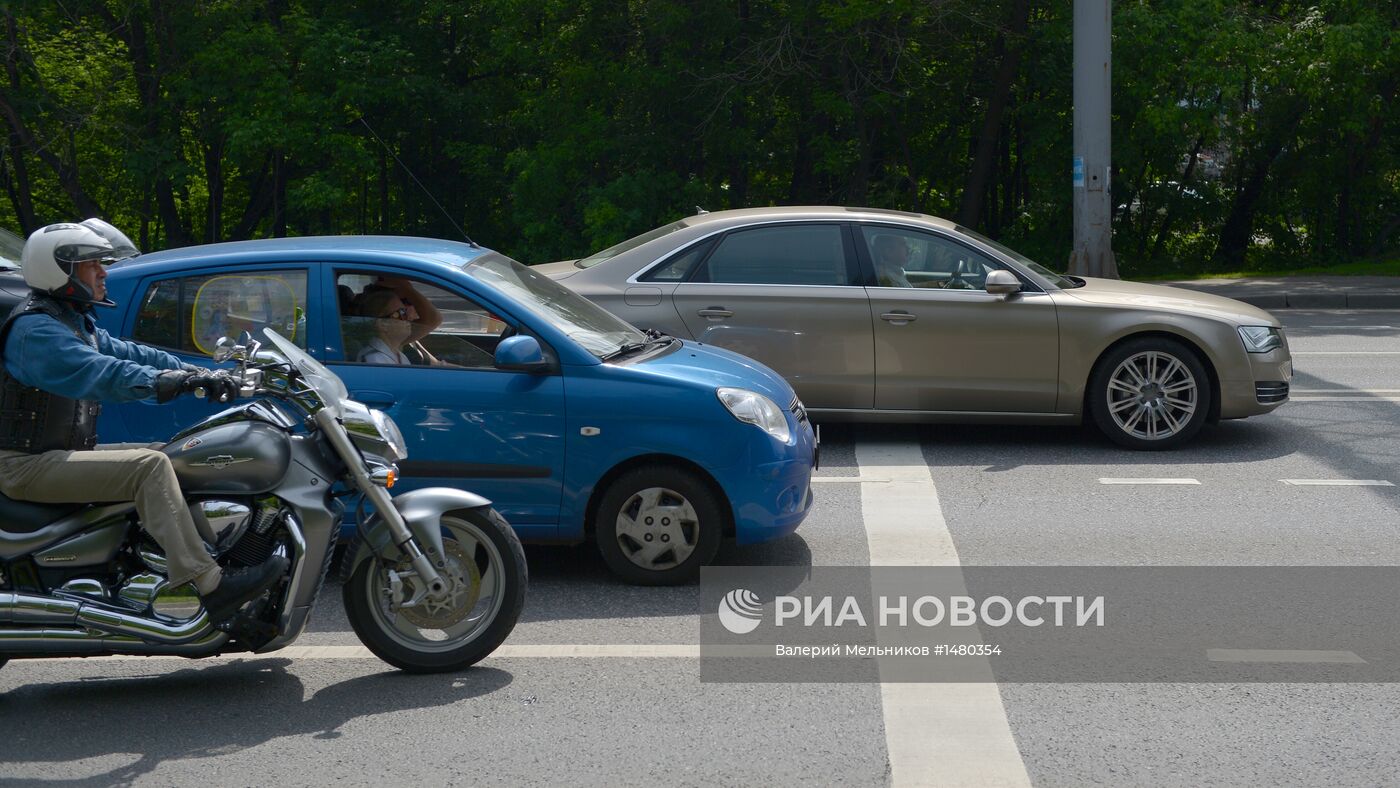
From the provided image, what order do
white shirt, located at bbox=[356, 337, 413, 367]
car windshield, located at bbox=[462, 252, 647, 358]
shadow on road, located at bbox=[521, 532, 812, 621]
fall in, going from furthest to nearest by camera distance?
car windshield, located at bbox=[462, 252, 647, 358], white shirt, located at bbox=[356, 337, 413, 367], shadow on road, located at bbox=[521, 532, 812, 621]

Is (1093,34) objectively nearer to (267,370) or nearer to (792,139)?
(792,139)

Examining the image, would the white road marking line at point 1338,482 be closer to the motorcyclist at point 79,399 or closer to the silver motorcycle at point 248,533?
the silver motorcycle at point 248,533

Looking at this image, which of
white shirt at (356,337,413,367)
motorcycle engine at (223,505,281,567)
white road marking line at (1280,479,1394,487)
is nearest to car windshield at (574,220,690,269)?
white shirt at (356,337,413,367)

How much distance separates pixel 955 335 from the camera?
347 inches

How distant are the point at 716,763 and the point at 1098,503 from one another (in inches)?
154

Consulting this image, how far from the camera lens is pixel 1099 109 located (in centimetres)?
1725

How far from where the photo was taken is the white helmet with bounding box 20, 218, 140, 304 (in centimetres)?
473

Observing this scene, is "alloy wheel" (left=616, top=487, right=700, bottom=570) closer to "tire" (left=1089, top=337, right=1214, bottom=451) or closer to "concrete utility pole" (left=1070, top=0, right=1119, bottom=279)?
"tire" (left=1089, top=337, right=1214, bottom=451)

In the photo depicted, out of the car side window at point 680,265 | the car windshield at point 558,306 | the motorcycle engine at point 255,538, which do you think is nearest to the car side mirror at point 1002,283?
the car side window at point 680,265

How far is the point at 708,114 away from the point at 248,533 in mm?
17008

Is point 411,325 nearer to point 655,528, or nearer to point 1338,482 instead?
point 655,528

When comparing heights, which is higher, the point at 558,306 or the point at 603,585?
the point at 558,306

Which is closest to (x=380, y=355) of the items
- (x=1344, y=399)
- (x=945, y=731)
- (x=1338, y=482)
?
(x=945, y=731)

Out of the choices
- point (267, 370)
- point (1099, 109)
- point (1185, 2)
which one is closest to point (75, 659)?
point (267, 370)
